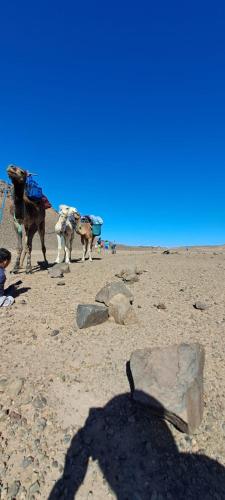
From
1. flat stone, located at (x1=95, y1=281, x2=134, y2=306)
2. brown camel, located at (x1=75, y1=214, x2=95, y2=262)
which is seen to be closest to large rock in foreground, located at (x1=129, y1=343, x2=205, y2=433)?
flat stone, located at (x1=95, y1=281, x2=134, y2=306)

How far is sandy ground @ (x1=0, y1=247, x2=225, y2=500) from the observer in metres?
2.83

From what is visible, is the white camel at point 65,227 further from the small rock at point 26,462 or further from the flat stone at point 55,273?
the small rock at point 26,462

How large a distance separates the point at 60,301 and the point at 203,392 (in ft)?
13.3

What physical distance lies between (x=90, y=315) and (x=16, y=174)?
17.2 feet

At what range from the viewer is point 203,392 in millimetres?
3908

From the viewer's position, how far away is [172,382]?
11.6 feet

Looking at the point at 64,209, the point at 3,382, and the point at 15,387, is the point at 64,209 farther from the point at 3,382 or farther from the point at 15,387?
the point at 15,387

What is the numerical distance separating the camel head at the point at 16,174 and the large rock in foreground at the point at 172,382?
6698 mm

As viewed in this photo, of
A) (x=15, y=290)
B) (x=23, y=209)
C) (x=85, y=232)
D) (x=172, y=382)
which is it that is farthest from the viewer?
(x=85, y=232)

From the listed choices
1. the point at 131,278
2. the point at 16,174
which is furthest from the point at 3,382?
the point at 16,174

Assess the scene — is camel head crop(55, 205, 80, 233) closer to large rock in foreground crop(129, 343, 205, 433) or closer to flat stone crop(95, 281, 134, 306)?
flat stone crop(95, 281, 134, 306)

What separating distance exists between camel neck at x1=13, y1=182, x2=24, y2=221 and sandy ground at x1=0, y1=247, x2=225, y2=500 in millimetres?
4156

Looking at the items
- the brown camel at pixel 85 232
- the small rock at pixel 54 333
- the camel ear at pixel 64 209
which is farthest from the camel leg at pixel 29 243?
the brown camel at pixel 85 232

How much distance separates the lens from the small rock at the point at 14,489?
2.66 meters
